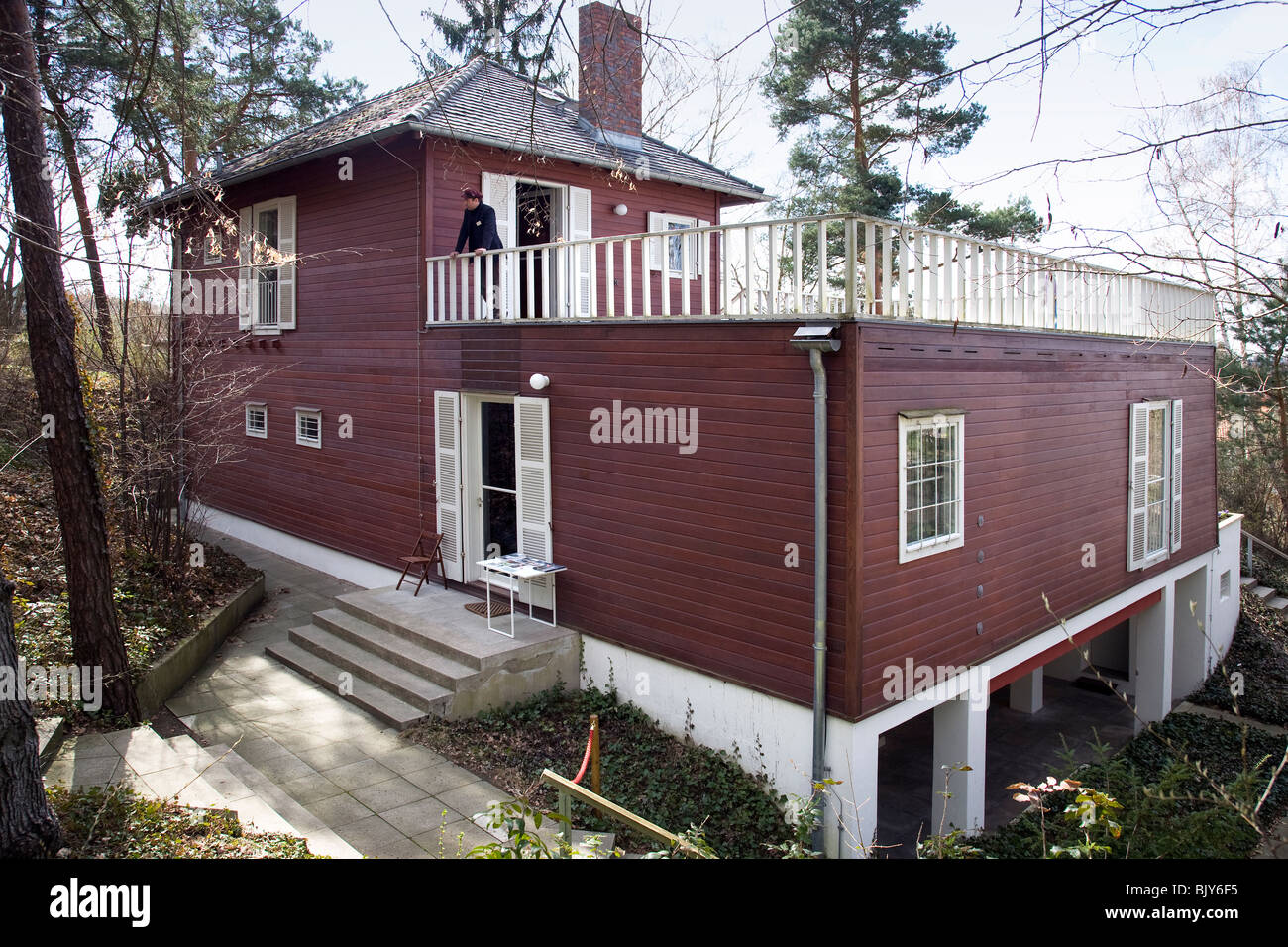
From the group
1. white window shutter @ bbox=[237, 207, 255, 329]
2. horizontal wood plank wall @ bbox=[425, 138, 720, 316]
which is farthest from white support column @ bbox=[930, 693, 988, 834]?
white window shutter @ bbox=[237, 207, 255, 329]

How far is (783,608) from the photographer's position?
736cm

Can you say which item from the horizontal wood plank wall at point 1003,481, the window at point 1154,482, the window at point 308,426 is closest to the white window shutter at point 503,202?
the window at point 308,426

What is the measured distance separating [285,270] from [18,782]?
34.6 ft

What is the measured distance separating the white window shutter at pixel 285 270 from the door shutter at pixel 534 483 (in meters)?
5.77

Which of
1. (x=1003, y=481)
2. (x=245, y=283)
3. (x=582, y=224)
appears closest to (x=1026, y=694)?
(x=1003, y=481)

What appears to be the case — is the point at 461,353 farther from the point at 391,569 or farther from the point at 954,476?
the point at 954,476

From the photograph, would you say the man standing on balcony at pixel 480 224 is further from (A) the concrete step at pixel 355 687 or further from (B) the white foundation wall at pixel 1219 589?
(B) the white foundation wall at pixel 1219 589

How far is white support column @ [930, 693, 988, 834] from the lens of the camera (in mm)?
8320

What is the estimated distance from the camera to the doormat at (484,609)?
977 cm

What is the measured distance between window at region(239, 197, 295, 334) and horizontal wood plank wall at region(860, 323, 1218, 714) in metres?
9.62

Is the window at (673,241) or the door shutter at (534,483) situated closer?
the door shutter at (534,483)

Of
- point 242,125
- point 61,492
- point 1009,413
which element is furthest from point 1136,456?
point 242,125

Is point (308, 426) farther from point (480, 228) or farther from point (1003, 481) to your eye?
point (1003, 481)

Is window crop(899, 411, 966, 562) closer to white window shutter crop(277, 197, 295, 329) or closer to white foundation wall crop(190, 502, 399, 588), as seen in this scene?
white foundation wall crop(190, 502, 399, 588)
